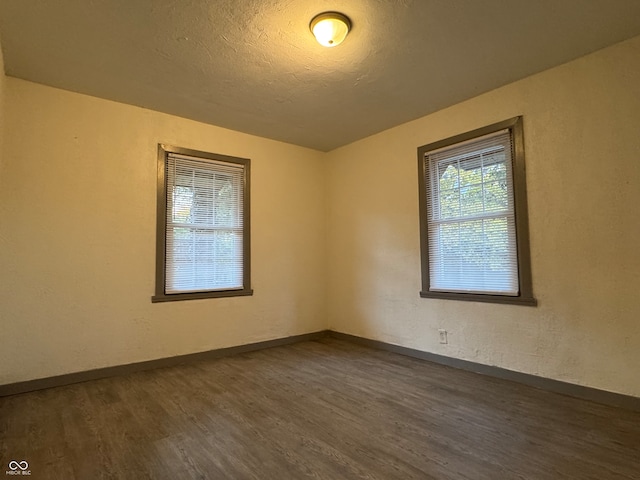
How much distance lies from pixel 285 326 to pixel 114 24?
3.73 meters

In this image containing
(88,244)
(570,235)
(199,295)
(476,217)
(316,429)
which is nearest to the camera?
(316,429)

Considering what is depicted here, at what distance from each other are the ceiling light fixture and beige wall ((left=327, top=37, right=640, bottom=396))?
1.87m

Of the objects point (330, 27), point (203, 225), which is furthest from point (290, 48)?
point (203, 225)

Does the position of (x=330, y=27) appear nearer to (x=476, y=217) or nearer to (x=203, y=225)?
(x=476, y=217)

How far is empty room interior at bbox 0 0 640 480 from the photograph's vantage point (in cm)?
224

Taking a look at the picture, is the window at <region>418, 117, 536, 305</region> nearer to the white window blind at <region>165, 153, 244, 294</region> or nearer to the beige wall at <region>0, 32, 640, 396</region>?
the beige wall at <region>0, 32, 640, 396</region>

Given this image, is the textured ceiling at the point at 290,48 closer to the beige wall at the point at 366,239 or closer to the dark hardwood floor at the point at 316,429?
the beige wall at the point at 366,239

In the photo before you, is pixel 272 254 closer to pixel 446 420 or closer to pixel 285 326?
pixel 285 326

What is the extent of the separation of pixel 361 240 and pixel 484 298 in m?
1.80

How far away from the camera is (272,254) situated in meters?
4.70

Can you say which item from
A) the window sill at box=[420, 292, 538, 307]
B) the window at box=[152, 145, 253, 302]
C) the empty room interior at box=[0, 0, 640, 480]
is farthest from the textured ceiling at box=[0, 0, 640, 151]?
the window sill at box=[420, 292, 538, 307]

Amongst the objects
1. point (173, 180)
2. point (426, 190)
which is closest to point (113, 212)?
point (173, 180)

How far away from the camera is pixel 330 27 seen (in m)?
2.38

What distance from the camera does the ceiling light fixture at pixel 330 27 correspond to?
92.0 inches
